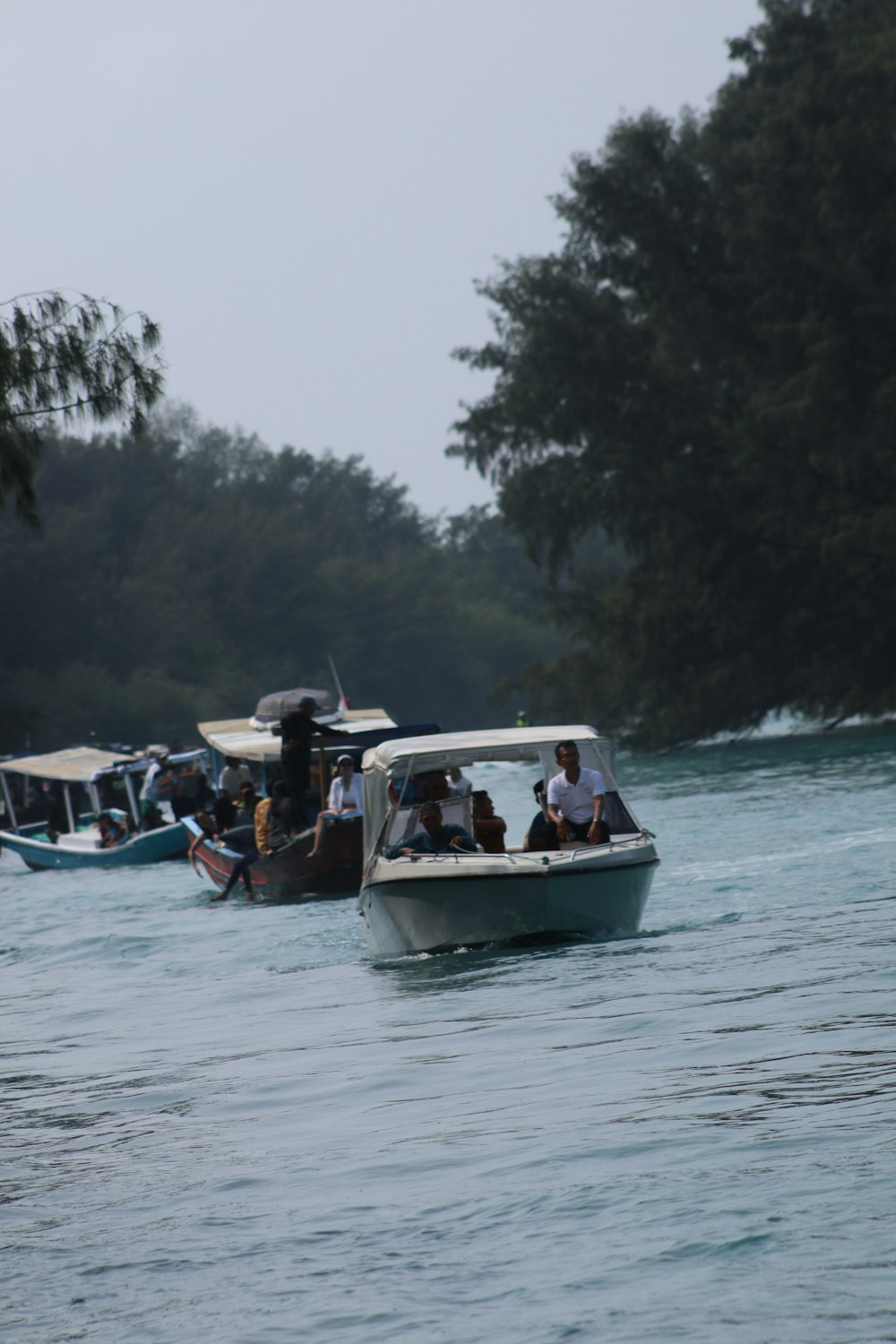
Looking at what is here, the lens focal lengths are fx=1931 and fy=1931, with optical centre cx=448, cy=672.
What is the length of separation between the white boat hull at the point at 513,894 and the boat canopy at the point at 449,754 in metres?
1.55

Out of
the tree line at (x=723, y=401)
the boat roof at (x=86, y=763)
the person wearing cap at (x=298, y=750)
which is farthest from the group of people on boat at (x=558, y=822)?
the tree line at (x=723, y=401)

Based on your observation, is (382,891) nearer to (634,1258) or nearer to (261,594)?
(634,1258)

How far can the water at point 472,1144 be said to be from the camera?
6848mm

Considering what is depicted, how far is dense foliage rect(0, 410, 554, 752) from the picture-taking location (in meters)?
99.5

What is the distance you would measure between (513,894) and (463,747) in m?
2.51

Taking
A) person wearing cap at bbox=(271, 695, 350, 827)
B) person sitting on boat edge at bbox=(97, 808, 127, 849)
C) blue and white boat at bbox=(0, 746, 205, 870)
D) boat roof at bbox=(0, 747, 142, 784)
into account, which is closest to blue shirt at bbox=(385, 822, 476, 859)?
person wearing cap at bbox=(271, 695, 350, 827)

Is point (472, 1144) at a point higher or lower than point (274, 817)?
lower

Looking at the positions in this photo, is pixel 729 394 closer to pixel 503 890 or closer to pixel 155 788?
pixel 155 788

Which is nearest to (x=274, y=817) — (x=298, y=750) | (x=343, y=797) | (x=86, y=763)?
(x=298, y=750)

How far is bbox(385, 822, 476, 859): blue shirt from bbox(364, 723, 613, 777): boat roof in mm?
1277

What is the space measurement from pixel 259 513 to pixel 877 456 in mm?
84775

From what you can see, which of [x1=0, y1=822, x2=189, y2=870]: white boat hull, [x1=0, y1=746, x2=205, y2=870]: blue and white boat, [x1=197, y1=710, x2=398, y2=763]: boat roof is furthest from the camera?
[x1=0, y1=746, x2=205, y2=870]: blue and white boat

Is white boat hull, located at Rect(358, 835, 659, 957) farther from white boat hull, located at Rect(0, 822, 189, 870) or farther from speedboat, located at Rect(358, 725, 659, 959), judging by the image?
white boat hull, located at Rect(0, 822, 189, 870)

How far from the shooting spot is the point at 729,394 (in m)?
56.1
